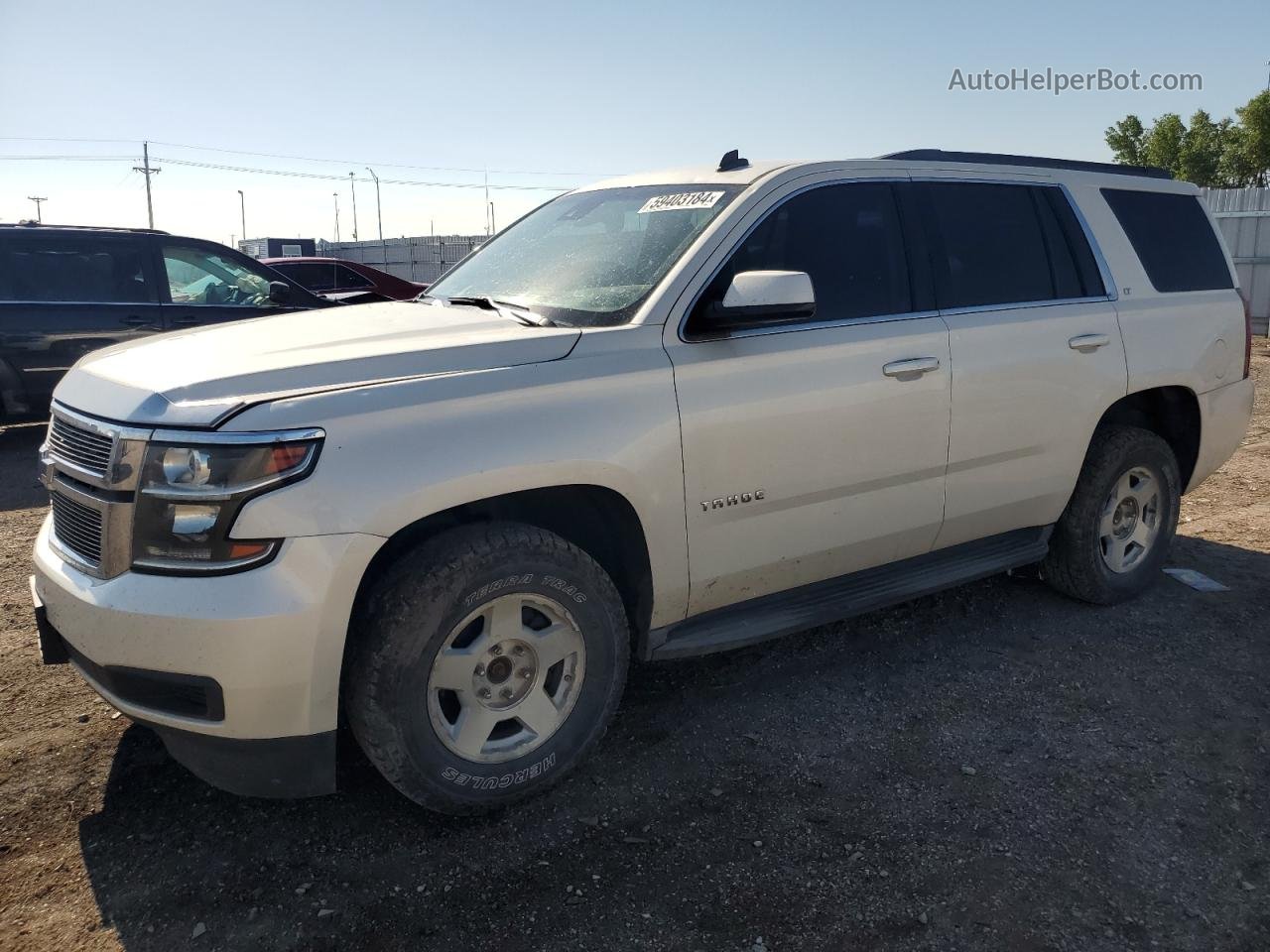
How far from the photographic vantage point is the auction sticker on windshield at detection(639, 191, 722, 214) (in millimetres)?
3586

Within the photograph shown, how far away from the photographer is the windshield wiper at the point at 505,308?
3.29 metres

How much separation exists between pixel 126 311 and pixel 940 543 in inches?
283

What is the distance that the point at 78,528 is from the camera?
277 centimetres

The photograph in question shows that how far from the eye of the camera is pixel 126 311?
8.34m

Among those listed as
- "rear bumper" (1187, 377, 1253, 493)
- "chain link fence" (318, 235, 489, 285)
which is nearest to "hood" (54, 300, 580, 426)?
"rear bumper" (1187, 377, 1253, 493)

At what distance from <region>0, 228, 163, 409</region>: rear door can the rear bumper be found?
7.63 meters

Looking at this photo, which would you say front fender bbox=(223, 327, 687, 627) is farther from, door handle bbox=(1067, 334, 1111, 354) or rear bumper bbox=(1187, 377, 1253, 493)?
rear bumper bbox=(1187, 377, 1253, 493)

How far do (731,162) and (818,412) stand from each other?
1103 mm

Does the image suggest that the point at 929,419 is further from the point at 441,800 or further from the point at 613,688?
the point at 441,800

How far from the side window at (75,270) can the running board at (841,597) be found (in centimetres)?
699

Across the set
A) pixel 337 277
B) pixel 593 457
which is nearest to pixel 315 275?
pixel 337 277

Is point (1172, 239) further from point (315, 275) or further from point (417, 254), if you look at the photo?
point (417, 254)

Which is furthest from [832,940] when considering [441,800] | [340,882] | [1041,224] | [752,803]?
[1041,224]

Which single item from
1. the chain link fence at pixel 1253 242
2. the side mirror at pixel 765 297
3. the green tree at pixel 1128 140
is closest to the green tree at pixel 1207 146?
the green tree at pixel 1128 140
